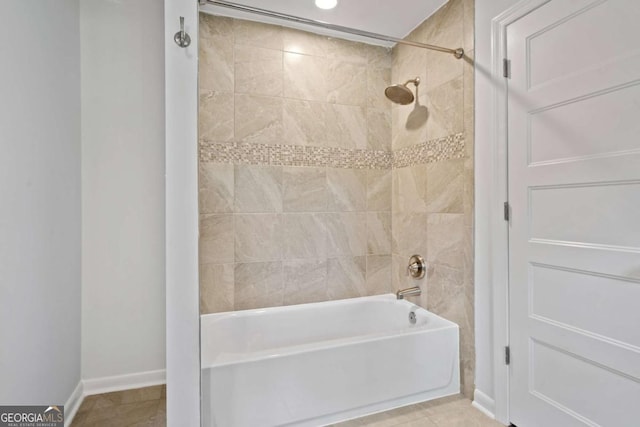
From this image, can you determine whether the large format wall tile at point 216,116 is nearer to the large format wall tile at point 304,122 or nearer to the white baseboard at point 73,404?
the large format wall tile at point 304,122

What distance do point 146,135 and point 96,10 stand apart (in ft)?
2.77

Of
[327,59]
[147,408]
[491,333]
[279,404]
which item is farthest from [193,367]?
[327,59]

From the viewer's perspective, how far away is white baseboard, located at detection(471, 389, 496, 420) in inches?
67.6

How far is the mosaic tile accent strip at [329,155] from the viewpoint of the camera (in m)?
2.12

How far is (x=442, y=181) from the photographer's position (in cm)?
210

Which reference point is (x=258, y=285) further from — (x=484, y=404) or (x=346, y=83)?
(x=346, y=83)

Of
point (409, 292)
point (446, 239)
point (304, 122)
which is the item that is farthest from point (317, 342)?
point (304, 122)

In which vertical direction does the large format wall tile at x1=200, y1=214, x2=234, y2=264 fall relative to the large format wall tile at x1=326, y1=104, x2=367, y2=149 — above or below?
below

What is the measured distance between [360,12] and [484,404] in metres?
2.63

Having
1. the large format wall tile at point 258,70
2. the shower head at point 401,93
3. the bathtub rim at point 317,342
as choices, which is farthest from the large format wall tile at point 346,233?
the large format wall tile at point 258,70

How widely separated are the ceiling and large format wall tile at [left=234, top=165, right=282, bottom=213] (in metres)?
1.08

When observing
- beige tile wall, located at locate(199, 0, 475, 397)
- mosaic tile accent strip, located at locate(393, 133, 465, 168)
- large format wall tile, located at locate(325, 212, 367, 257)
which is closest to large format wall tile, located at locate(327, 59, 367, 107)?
beige tile wall, located at locate(199, 0, 475, 397)

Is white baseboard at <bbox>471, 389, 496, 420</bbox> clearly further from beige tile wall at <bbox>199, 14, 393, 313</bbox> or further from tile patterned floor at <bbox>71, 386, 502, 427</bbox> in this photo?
beige tile wall at <bbox>199, 14, 393, 313</bbox>

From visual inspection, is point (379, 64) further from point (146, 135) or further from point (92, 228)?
point (92, 228)
